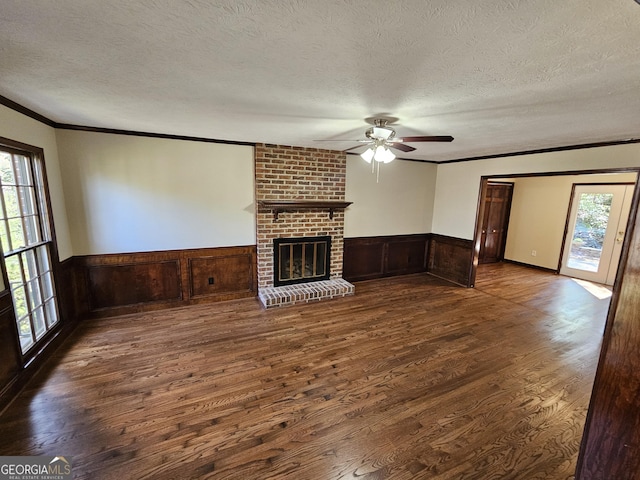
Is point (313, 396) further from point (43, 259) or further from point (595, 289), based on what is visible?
point (595, 289)

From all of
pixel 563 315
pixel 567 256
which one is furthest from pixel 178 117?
pixel 567 256

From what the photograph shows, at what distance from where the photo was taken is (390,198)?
5.38m

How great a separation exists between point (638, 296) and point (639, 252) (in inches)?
4.7

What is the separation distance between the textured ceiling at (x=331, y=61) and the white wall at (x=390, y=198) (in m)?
2.30

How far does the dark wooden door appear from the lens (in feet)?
21.8

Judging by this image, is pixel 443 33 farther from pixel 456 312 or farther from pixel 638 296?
pixel 456 312

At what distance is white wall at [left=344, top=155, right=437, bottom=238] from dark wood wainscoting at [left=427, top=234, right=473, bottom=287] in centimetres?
42

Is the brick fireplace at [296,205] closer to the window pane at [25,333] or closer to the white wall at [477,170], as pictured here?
the white wall at [477,170]

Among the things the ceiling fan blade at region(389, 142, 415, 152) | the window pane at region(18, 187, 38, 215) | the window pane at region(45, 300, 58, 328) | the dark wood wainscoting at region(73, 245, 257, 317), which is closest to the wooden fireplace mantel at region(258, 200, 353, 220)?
the dark wood wainscoting at region(73, 245, 257, 317)

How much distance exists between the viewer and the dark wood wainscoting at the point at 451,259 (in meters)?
5.16

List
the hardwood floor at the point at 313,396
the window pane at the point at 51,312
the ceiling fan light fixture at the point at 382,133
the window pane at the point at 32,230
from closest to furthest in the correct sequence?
the hardwood floor at the point at 313,396
the ceiling fan light fixture at the point at 382,133
the window pane at the point at 32,230
the window pane at the point at 51,312

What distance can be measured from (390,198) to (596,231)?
14.0 feet

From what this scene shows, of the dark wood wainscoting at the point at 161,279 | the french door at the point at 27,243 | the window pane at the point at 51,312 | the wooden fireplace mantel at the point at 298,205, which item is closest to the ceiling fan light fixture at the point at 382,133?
the wooden fireplace mantel at the point at 298,205

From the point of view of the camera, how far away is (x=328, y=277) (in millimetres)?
4898
